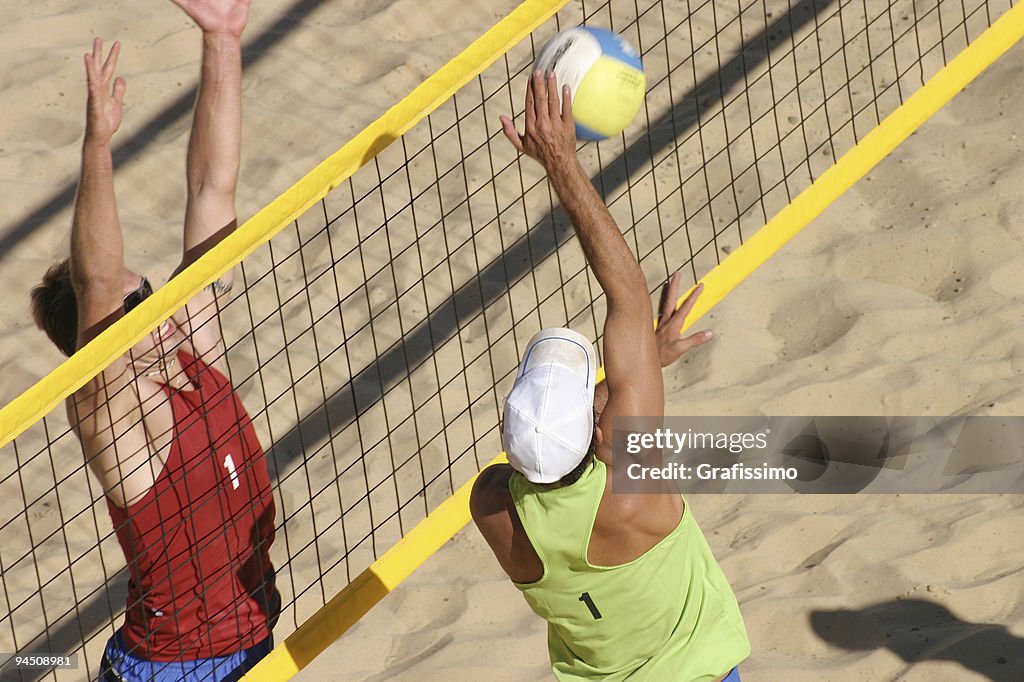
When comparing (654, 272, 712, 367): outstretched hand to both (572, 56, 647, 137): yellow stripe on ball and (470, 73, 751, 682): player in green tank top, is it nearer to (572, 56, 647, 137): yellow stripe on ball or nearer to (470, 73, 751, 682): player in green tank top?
(470, 73, 751, 682): player in green tank top

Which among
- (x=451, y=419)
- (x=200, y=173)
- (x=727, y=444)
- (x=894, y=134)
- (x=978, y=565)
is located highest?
(x=200, y=173)

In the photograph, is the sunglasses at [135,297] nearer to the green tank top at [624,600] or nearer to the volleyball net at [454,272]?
the volleyball net at [454,272]

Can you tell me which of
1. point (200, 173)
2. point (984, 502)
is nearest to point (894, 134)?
point (984, 502)

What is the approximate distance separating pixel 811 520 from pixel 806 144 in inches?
70.5

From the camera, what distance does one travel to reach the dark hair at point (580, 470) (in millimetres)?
2465

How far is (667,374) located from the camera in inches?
185

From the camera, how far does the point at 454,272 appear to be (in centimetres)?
514

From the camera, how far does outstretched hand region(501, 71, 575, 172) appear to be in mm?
2684

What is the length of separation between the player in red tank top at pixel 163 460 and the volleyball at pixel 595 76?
920 millimetres

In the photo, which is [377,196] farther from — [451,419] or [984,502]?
[984,502]

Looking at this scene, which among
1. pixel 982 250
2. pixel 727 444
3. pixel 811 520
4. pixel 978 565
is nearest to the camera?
pixel 978 565

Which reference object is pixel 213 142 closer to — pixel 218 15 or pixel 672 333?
pixel 218 15

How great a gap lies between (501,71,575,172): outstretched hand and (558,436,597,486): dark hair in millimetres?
623

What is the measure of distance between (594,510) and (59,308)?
139 centimetres
